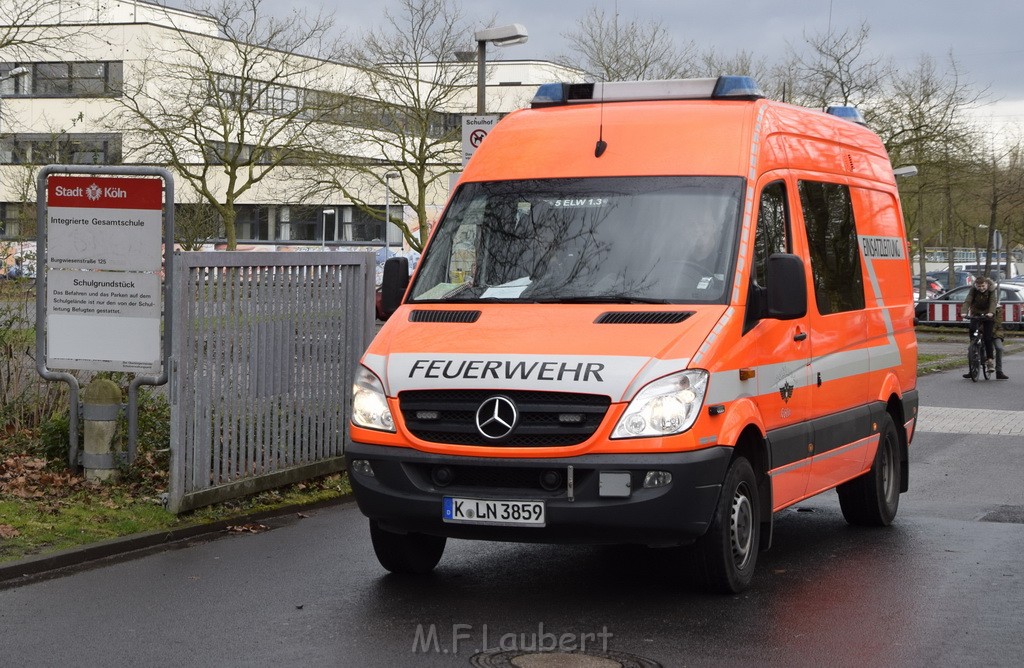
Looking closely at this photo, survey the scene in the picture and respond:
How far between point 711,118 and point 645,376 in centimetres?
203

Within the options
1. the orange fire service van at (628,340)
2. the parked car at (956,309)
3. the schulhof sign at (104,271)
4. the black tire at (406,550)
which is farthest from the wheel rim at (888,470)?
the parked car at (956,309)

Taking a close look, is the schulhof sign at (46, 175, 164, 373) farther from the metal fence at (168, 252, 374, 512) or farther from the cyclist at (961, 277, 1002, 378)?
the cyclist at (961, 277, 1002, 378)

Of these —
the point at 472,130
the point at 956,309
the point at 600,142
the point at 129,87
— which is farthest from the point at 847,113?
the point at 129,87

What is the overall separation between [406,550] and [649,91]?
3044 millimetres

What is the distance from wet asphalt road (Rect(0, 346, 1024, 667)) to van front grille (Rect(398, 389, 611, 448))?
2.75ft

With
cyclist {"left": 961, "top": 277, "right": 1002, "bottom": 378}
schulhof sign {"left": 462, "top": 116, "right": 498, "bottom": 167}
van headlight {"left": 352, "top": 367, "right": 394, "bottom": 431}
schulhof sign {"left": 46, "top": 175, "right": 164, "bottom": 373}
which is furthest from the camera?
cyclist {"left": 961, "top": 277, "right": 1002, "bottom": 378}

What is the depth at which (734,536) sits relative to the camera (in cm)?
717

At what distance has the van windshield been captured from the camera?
739cm

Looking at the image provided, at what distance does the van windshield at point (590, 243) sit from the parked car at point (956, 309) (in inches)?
1330

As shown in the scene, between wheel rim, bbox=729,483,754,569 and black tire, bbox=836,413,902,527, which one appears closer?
wheel rim, bbox=729,483,754,569

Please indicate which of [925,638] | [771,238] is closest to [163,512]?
[771,238]

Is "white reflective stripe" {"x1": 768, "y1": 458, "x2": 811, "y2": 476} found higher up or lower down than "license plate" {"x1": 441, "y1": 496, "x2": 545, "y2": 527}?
higher up

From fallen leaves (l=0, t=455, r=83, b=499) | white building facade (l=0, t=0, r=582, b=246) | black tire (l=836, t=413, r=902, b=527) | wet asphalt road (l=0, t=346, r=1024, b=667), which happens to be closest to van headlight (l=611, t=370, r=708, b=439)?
wet asphalt road (l=0, t=346, r=1024, b=667)

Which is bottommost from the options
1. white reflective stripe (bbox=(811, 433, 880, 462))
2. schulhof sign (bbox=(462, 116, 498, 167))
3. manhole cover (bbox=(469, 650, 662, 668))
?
manhole cover (bbox=(469, 650, 662, 668))
